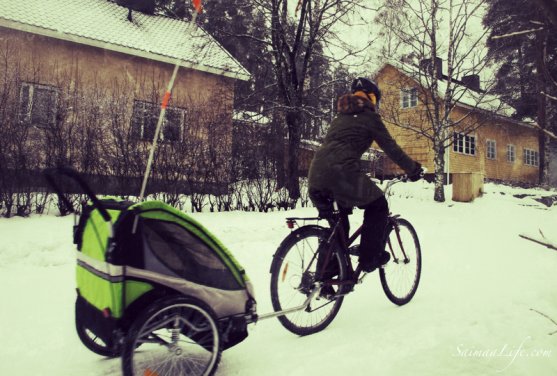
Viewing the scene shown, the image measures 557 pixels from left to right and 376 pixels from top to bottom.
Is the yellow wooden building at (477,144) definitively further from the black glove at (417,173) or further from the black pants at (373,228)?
the black pants at (373,228)

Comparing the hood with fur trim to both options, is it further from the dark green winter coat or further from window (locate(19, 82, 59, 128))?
window (locate(19, 82, 59, 128))

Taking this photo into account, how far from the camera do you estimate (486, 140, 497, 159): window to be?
27.2 m

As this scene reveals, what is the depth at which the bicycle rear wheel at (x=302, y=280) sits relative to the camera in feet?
11.1

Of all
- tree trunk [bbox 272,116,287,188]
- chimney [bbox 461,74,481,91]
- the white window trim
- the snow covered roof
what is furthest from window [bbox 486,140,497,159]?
tree trunk [bbox 272,116,287,188]

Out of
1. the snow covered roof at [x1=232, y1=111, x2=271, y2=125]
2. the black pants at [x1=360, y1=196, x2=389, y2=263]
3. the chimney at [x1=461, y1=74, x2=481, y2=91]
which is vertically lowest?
the black pants at [x1=360, y1=196, x2=389, y2=263]

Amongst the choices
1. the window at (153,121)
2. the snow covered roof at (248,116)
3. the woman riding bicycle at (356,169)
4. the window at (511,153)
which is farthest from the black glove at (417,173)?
the window at (511,153)

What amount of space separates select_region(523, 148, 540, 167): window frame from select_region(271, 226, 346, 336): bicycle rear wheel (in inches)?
1279

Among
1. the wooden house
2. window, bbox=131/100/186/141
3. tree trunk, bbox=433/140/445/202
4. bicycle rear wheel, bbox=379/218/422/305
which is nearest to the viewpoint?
bicycle rear wheel, bbox=379/218/422/305

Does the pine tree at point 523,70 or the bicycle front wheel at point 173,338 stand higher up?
the pine tree at point 523,70

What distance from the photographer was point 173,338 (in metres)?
2.52

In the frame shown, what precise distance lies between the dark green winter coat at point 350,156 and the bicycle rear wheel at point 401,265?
2.79 feet

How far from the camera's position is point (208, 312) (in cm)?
254

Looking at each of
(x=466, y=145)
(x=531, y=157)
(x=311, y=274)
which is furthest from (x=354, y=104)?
(x=531, y=157)

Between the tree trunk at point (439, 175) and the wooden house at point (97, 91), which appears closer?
the wooden house at point (97, 91)
